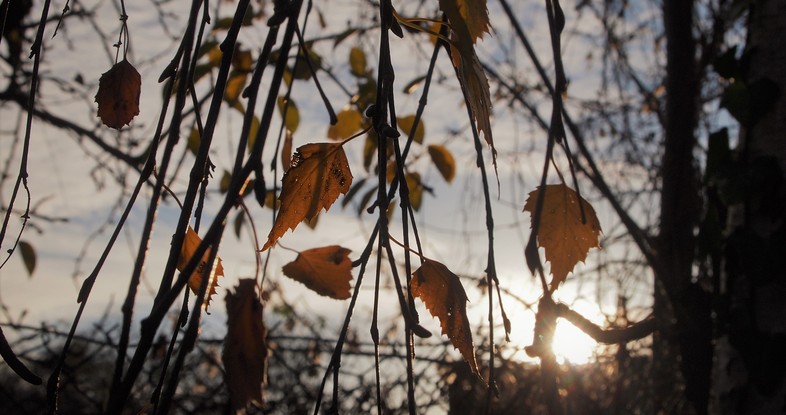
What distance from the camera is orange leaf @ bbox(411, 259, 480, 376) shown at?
526 mm

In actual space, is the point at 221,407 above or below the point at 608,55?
below

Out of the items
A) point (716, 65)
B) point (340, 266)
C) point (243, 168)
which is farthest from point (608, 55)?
point (243, 168)

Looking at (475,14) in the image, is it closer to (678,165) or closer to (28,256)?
(678,165)

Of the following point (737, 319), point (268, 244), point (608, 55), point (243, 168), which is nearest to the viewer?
point (243, 168)

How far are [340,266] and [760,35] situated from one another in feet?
3.03

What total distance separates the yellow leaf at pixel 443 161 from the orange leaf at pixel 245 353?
0.78 metres

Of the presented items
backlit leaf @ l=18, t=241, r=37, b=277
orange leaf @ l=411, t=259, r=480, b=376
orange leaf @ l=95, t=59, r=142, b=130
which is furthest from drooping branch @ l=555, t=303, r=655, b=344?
backlit leaf @ l=18, t=241, r=37, b=277

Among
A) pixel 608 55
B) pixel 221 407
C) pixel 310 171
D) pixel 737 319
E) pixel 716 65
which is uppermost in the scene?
pixel 608 55

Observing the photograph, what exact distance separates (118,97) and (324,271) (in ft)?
0.77

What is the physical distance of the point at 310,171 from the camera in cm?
57

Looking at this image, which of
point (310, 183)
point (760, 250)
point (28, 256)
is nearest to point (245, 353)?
point (310, 183)

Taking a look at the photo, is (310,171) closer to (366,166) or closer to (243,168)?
(243,168)

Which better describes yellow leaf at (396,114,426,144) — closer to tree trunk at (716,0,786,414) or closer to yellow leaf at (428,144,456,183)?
yellow leaf at (428,144,456,183)

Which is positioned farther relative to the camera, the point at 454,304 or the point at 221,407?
the point at 221,407
